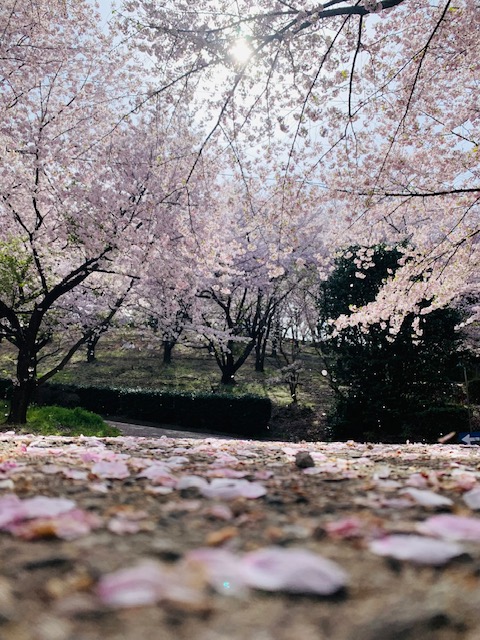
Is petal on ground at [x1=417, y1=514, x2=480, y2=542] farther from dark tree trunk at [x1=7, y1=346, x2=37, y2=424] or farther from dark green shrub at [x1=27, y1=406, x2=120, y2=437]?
dark tree trunk at [x1=7, y1=346, x2=37, y2=424]

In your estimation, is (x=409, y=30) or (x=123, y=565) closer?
(x=123, y=565)

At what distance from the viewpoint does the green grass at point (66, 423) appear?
29.9 ft

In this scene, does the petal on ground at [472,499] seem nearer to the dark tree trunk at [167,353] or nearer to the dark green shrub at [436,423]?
the dark green shrub at [436,423]

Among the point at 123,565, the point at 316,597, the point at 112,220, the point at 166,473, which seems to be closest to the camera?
the point at 316,597

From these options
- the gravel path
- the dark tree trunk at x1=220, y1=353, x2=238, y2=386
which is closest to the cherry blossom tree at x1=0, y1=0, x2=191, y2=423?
the gravel path

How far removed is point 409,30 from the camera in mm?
7102

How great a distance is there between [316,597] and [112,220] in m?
9.66

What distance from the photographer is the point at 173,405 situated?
15070 mm

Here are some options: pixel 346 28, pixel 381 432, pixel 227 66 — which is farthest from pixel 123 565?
pixel 381 432

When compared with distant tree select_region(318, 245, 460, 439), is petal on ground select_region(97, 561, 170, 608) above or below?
below

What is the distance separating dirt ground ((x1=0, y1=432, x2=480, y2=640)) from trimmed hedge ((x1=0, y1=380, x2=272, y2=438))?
1246 cm

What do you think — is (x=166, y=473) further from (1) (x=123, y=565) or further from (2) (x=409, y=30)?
(2) (x=409, y=30)

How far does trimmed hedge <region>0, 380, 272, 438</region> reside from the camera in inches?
561

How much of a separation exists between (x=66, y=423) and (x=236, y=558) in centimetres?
984
